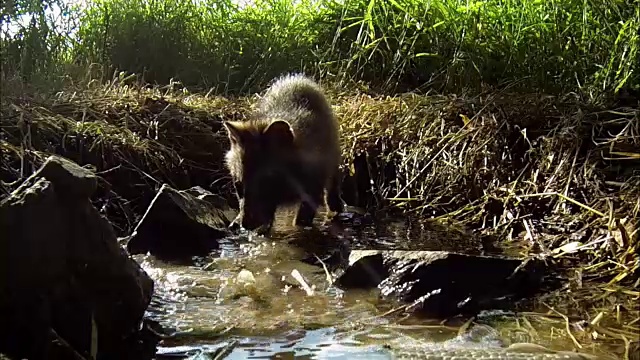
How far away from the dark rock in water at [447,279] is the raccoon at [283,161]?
1454 millimetres

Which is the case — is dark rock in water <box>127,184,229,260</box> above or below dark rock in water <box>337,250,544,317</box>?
above

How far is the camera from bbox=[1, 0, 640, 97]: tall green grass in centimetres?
543

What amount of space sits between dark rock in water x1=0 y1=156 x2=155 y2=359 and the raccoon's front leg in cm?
240

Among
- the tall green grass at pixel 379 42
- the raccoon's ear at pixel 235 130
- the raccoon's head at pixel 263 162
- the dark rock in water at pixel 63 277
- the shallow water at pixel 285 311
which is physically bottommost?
the shallow water at pixel 285 311

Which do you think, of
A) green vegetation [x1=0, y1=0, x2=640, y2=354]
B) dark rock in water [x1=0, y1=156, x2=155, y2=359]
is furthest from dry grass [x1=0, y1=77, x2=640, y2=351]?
dark rock in water [x1=0, y1=156, x2=155, y2=359]

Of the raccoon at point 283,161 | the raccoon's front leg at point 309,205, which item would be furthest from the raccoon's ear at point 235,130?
the raccoon's front leg at point 309,205

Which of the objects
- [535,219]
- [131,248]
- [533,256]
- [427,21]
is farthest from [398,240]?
[427,21]

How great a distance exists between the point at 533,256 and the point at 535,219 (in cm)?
78

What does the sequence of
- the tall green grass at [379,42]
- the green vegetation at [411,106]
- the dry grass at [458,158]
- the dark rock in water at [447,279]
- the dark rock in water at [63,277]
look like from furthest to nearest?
the tall green grass at [379,42] < the green vegetation at [411,106] < the dry grass at [458,158] < the dark rock in water at [447,279] < the dark rock in water at [63,277]

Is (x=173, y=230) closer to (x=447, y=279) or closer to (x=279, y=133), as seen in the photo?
(x=279, y=133)

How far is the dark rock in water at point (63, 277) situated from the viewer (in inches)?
94.9

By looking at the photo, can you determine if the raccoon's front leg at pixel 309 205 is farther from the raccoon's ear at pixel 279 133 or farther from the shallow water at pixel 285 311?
the shallow water at pixel 285 311

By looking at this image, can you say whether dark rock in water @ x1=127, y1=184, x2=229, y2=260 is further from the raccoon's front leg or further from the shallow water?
the raccoon's front leg

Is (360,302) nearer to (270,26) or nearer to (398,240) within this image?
(398,240)
